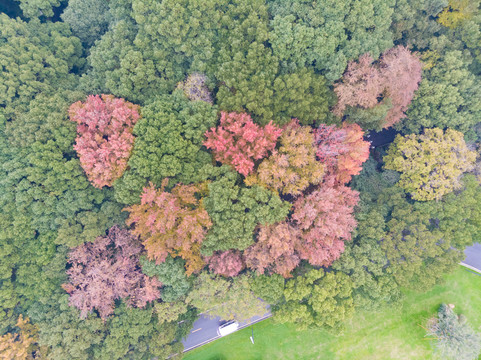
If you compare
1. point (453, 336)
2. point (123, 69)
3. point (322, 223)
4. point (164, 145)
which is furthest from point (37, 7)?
point (453, 336)

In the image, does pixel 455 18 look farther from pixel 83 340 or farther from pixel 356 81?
pixel 83 340

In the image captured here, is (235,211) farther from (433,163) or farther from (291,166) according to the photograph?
(433,163)

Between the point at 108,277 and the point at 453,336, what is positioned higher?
the point at 108,277

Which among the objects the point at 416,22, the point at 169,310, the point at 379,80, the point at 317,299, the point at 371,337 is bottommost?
the point at 371,337

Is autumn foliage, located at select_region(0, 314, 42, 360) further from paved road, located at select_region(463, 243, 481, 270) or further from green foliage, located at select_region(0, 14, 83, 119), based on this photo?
paved road, located at select_region(463, 243, 481, 270)

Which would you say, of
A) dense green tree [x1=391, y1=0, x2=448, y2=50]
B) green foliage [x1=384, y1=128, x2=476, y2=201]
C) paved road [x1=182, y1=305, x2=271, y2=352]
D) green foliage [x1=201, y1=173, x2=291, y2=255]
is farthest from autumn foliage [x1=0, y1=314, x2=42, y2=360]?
dense green tree [x1=391, y1=0, x2=448, y2=50]

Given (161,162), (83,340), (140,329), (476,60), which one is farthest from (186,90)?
(476,60)
